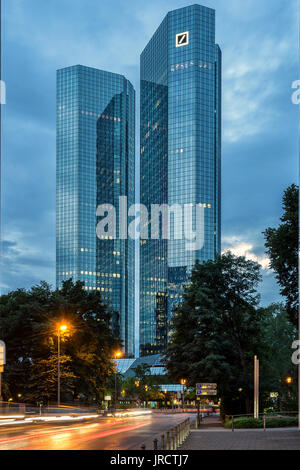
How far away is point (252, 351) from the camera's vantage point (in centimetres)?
5928

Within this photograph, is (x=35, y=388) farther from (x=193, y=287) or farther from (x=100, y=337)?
(x=193, y=287)

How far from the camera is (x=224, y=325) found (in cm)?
5816

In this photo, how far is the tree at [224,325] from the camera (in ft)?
182

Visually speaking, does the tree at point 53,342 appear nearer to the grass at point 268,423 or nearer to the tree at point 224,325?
the tree at point 224,325

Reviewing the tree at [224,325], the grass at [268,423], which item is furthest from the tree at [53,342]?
the grass at [268,423]

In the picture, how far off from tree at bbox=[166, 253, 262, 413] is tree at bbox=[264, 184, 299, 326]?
11.2m

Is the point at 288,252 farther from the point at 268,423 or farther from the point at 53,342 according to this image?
the point at 53,342

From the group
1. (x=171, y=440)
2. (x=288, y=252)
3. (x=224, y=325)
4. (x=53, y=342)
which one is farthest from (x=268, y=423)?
(x=53, y=342)

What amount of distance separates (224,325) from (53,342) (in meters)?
20.0

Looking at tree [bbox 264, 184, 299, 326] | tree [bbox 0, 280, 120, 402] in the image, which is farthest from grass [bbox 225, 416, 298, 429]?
tree [bbox 0, 280, 120, 402]

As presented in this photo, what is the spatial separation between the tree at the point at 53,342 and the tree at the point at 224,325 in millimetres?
12619
